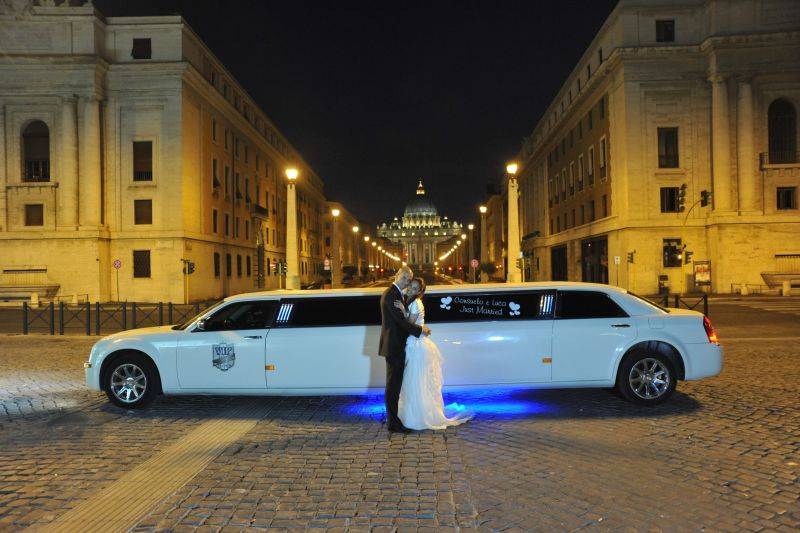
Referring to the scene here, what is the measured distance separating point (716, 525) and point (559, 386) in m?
3.46

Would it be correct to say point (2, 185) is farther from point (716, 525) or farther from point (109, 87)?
point (716, 525)

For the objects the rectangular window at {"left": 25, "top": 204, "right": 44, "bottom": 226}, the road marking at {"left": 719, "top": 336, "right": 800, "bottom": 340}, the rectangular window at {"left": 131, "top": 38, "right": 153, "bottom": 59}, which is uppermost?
the rectangular window at {"left": 131, "top": 38, "right": 153, "bottom": 59}

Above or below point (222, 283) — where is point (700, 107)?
above

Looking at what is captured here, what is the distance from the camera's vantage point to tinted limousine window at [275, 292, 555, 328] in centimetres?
764

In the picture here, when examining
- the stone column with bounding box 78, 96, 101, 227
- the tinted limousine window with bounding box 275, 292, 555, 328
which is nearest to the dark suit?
the tinted limousine window with bounding box 275, 292, 555, 328

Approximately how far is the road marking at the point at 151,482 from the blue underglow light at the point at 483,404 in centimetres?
147

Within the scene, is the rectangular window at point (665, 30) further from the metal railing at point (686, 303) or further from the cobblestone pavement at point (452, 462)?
the cobblestone pavement at point (452, 462)

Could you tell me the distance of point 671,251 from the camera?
3719 centimetres

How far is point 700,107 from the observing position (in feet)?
122

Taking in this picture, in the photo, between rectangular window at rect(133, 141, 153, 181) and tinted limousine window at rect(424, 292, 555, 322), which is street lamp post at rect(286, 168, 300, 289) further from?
rectangular window at rect(133, 141, 153, 181)

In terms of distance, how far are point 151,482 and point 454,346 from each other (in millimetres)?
3826

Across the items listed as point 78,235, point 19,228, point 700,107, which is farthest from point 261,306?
point 700,107

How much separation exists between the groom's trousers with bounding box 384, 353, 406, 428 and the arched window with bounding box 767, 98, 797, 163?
39302 mm

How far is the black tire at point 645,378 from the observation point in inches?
298
